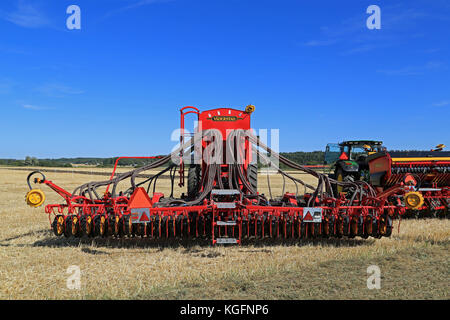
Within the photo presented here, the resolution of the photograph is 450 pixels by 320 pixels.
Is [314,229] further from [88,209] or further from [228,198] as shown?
[88,209]

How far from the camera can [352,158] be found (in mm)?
13156

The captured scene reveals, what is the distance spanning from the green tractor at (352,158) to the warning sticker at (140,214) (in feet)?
24.9

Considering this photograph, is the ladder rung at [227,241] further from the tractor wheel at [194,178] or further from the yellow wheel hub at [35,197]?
the yellow wheel hub at [35,197]

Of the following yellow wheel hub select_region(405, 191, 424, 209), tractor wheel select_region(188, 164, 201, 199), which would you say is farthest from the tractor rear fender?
tractor wheel select_region(188, 164, 201, 199)

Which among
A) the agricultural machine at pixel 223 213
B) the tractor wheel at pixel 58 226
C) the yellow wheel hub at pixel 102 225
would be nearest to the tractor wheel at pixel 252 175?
the agricultural machine at pixel 223 213

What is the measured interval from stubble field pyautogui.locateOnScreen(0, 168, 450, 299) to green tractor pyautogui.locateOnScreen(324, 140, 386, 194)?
451 centimetres

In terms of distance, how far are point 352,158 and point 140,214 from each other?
9.43 metres

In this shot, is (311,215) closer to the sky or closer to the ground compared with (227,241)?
closer to the sky

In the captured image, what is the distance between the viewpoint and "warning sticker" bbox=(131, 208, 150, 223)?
585cm

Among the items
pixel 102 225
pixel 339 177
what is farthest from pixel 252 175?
pixel 339 177

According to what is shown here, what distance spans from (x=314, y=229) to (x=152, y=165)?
316cm

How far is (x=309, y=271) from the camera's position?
15.8 feet

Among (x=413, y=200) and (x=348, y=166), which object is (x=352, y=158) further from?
(x=413, y=200)
